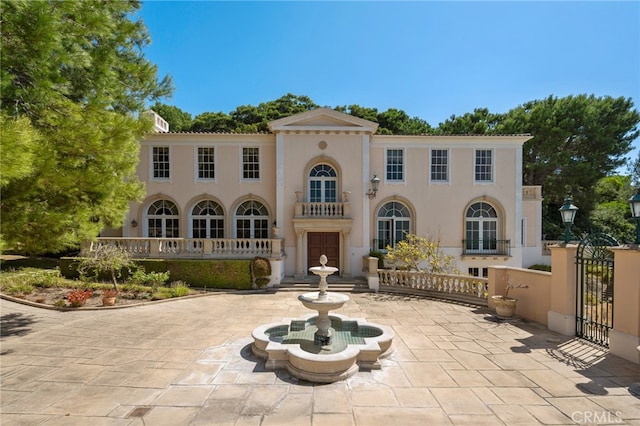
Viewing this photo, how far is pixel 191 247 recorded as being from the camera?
1465cm

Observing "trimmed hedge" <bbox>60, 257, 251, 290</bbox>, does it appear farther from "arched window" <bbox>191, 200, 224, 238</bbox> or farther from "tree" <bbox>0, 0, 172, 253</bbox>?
"tree" <bbox>0, 0, 172, 253</bbox>

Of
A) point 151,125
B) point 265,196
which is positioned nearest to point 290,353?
point 151,125

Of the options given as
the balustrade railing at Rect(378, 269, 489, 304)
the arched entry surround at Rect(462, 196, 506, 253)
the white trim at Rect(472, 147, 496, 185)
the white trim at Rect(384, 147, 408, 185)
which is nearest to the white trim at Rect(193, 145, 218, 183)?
the white trim at Rect(384, 147, 408, 185)

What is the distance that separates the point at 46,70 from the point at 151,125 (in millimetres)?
2618

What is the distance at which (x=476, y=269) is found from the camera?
1700 centimetres

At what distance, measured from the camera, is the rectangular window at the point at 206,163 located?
17078 mm

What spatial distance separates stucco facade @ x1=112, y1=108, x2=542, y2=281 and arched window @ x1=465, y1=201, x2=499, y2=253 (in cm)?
6

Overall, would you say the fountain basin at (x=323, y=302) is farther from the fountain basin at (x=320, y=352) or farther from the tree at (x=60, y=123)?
the tree at (x=60, y=123)

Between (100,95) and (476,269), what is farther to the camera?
(476,269)

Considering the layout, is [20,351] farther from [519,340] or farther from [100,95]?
[519,340]

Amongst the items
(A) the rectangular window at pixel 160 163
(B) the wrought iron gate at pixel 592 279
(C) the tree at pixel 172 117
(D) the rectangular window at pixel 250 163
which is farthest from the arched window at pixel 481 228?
(C) the tree at pixel 172 117

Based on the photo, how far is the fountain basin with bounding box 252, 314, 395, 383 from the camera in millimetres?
5312

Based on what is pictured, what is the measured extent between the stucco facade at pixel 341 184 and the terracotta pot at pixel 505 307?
7.68 meters

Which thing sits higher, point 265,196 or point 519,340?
point 265,196
